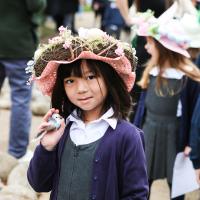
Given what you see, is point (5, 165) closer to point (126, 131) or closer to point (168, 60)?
point (168, 60)

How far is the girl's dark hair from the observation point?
2.20 meters

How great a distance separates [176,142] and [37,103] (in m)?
2.93

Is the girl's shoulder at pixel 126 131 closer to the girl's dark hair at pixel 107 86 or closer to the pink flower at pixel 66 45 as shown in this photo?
the girl's dark hair at pixel 107 86

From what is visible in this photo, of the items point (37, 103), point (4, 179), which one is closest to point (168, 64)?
point (4, 179)

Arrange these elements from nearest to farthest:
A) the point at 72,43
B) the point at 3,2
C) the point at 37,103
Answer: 1. the point at 72,43
2. the point at 3,2
3. the point at 37,103

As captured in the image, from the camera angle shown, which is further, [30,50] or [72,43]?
[30,50]

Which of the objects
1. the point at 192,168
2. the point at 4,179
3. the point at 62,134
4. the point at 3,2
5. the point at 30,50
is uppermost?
the point at 3,2

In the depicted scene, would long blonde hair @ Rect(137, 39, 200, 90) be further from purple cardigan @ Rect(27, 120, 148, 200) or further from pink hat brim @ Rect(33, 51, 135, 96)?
purple cardigan @ Rect(27, 120, 148, 200)

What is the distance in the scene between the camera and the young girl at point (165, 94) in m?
3.43

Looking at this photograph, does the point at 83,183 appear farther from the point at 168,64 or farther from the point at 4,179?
the point at 4,179

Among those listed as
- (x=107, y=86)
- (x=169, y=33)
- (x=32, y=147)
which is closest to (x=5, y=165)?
(x=32, y=147)

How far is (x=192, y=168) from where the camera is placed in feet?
11.3

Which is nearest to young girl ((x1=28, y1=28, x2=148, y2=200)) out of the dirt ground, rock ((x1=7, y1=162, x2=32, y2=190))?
rock ((x1=7, y1=162, x2=32, y2=190))

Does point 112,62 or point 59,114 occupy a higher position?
point 112,62
